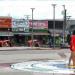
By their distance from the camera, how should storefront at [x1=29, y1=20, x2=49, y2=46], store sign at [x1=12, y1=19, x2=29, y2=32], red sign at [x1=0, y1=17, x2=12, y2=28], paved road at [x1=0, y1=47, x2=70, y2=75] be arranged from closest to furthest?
1. paved road at [x1=0, y1=47, x2=70, y2=75]
2. store sign at [x1=12, y1=19, x2=29, y2=32]
3. storefront at [x1=29, y1=20, x2=49, y2=46]
4. red sign at [x1=0, y1=17, x2=12, y2=28]

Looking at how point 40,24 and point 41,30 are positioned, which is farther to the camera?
point 40,24

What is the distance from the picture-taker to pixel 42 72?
594 inches

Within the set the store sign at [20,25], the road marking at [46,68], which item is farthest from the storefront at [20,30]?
the road marking at [46,68]

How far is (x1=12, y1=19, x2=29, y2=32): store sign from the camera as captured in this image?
73.8m

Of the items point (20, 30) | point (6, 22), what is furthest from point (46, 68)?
point (6, 22)

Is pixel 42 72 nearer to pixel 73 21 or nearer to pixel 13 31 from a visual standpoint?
pixel 13 31

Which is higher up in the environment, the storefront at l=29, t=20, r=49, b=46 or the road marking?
the road marking

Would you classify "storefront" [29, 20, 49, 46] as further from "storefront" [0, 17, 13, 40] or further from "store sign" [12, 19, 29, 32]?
"storefront" [0, 17, 13, 40]

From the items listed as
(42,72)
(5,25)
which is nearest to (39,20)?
(5,25)

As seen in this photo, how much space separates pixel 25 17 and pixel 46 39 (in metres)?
5.87

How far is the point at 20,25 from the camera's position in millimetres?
73750

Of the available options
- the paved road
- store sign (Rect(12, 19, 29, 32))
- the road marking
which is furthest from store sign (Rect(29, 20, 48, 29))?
the road marking

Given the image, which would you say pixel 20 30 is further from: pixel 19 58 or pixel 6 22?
pixel 19 58

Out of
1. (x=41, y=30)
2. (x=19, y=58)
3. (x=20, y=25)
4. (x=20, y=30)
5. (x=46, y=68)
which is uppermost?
(x=46, y=68)
